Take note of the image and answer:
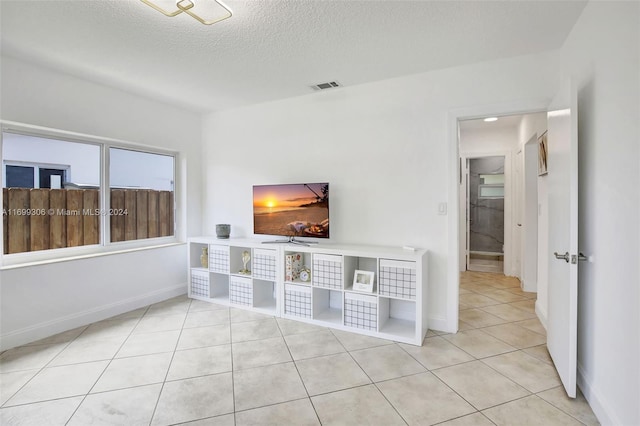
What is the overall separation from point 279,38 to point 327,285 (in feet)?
7.12

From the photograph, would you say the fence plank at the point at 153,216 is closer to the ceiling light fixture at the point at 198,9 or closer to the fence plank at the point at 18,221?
the fence plank at the point at 18,221

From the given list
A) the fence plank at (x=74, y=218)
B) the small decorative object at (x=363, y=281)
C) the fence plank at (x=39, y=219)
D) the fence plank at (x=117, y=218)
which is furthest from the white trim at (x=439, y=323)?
the fence plank at (x=39, y=219)

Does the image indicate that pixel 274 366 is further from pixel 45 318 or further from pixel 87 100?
pixel 87 100

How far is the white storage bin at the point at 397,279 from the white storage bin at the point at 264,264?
1.18m

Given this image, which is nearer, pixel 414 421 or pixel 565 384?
pixel 414 421

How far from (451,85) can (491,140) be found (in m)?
2.92

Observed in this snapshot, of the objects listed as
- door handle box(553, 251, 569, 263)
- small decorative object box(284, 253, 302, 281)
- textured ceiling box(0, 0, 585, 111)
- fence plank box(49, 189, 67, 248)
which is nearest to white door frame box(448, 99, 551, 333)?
textured ceiling box(0, 0, 585, 111)

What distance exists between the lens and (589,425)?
1.66 metres

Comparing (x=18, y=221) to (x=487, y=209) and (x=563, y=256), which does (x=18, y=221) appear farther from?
(x=487, y=209)

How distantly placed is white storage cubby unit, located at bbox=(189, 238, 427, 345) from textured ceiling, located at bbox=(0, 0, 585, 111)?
5.58 ft

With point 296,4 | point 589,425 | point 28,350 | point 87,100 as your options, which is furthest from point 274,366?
point 87,100

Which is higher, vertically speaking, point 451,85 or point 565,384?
point 451,85

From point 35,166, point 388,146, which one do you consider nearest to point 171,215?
point 35,166

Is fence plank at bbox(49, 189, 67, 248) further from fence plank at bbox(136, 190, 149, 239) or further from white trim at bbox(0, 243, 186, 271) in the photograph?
fence plank at bbox(136, 190, 149, 239)
